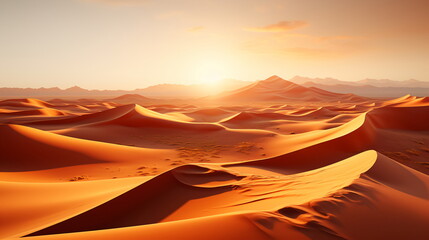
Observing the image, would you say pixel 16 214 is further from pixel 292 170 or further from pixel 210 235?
pixel 292 170

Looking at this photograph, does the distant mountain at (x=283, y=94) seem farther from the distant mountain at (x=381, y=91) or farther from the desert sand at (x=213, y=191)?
the desert sand at (x=213, y=191)

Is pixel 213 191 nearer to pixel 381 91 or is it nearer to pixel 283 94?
pixel 283 94

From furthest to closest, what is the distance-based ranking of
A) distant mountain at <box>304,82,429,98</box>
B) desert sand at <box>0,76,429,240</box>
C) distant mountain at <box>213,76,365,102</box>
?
distant mountain at <box>304,82,429,98</box>, distant mountain at <box>213,76,365,102</box>, desert sand at <box>0,76,429,240</box>

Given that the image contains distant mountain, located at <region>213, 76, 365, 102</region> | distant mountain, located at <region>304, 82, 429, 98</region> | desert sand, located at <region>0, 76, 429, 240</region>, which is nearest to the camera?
desert sand, located at <region>0, 76, 429, 240</region>

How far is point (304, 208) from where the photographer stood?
2211 mm

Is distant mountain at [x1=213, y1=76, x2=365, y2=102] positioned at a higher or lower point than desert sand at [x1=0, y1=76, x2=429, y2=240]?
higher

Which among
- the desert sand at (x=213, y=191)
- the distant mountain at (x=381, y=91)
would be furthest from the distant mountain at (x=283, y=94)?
the desert sand at (x=213, y=191)

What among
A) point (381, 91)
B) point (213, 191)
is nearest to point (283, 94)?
point (213, 191)

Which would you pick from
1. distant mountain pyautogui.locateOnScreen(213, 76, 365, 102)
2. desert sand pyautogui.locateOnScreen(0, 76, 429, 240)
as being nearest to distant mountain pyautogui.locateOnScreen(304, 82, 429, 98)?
distant mountain pyautogui.locateOnScreen(213, 76, 365, 102)

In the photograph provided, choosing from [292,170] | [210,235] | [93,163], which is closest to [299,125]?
[292,170]

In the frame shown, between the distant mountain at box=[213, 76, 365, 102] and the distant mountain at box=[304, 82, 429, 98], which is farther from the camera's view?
the distant mountain at box=[304, 82, 429, 98]

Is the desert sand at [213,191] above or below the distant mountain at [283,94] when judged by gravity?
below

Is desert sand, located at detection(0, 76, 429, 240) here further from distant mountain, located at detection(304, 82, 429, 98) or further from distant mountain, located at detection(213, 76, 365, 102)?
distant mountain, located at detection(304, 82, 429, 98)

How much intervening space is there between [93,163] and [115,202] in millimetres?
4203
